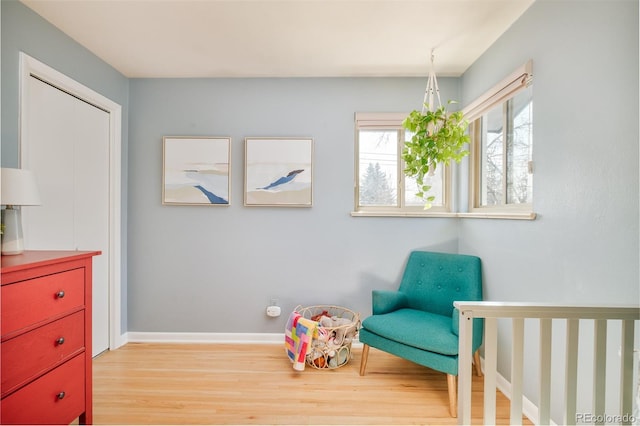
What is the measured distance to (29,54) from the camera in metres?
1.75

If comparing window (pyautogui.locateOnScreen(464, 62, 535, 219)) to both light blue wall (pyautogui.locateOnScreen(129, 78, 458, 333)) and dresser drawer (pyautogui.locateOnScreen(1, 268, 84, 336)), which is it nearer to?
light blue wall (pyautogui.locateOnScreen(129, 78, 458, 333))

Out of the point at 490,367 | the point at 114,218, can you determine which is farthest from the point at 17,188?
the point at 490,367

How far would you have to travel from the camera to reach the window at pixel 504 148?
1810 mm

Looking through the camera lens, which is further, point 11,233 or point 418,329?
point 418,329

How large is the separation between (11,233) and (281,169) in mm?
1706

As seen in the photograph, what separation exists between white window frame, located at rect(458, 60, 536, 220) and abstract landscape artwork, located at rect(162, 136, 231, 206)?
2049 mm

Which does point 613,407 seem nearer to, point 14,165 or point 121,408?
point 121,408

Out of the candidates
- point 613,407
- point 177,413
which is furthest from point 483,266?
point 177,413

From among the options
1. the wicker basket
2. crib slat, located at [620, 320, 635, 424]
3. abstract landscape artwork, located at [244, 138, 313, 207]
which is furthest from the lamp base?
crib slat, located at [620, 320, 635, 424]

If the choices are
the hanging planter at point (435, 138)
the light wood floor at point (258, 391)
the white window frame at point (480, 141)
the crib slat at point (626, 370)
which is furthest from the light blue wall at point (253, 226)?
the crib slat at point (626, 370)

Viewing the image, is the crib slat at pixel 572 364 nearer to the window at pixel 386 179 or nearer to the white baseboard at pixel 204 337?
A: the window at pixel 386 179

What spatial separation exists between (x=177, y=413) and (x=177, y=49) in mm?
2449

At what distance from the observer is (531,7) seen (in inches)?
66.1

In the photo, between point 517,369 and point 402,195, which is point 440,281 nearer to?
point 402,195
